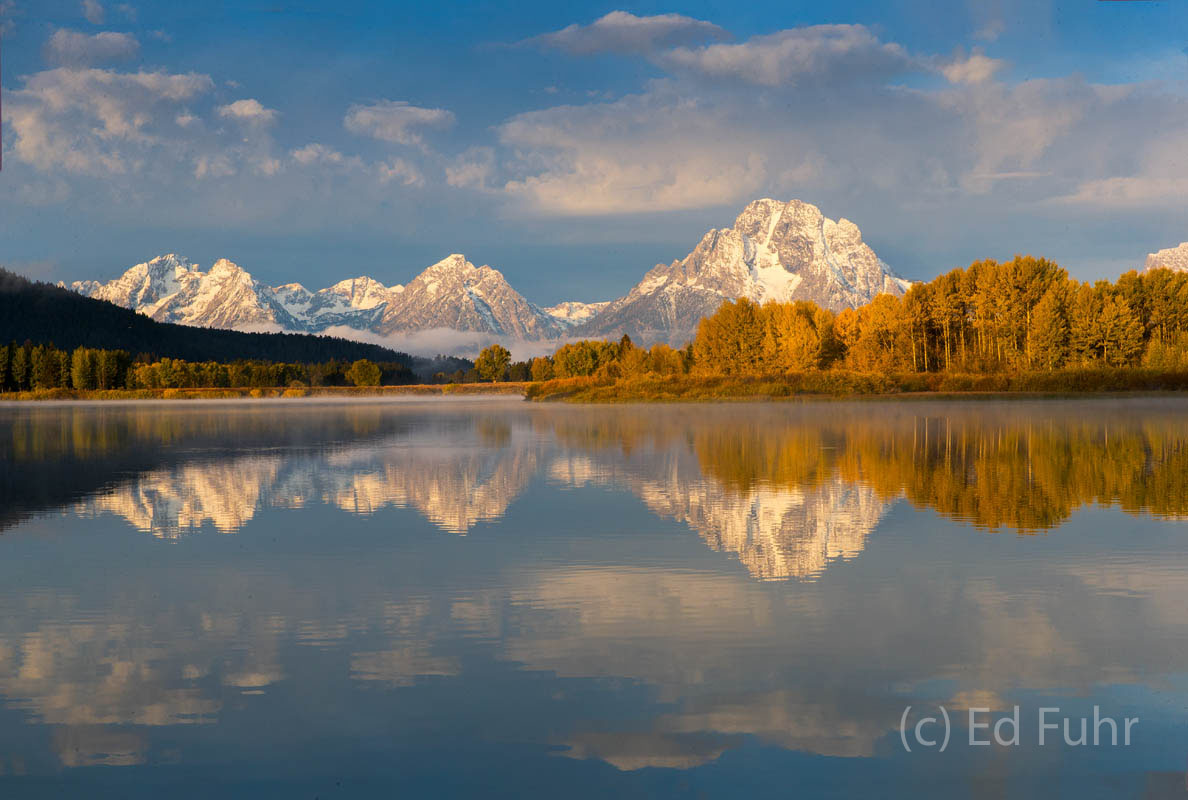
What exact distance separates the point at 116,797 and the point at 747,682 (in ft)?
19.3

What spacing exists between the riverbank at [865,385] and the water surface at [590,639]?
3391 inches

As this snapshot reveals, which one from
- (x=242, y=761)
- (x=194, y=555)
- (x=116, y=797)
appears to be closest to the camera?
(x=116, y=797)

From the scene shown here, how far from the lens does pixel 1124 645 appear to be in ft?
37.2

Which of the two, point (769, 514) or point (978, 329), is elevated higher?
point (978, 329)

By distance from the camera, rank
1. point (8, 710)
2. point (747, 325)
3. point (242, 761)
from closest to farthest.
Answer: point (242, 761)
point (8, 710)
point (747, 325)

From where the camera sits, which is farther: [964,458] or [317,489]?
[964,458]

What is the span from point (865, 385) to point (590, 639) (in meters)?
110

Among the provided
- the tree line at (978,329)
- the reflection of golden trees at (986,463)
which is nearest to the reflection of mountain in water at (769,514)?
the reflection of golden trees at (986,463)

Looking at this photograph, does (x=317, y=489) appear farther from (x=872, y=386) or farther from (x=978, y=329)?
(x=978, y=329)

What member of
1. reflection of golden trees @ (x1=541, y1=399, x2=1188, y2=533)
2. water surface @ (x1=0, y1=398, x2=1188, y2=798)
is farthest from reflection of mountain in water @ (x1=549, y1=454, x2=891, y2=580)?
reflection of golden trees @ (x1=541, y1=399, x2=1188, y2=533)

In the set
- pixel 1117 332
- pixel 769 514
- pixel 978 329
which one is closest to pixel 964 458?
pixel 769 514

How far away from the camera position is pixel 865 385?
383 feet

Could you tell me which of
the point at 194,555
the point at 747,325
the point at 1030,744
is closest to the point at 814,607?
the point at 1030,744

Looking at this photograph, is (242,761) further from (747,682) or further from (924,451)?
(924,451)
